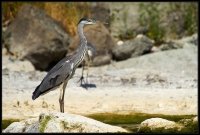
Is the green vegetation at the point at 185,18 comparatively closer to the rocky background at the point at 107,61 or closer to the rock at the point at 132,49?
the rocky background at the point at 107,61

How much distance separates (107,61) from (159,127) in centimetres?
1017

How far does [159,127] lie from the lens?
1061 cm

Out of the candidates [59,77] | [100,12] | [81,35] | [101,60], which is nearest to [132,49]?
[101,60]

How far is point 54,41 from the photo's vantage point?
20.2 m

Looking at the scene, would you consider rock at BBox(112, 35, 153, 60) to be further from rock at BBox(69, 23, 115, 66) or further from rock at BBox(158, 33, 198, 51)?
rock at BBox(158, 33, 198, 51)

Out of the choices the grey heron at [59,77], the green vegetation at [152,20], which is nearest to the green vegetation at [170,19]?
the green vegetation at [152,20]

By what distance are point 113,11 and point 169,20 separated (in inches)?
75.2

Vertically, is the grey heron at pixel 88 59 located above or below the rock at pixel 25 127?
above

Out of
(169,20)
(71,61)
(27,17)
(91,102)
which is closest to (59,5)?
(27,17)

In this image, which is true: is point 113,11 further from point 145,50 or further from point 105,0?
point 145,50

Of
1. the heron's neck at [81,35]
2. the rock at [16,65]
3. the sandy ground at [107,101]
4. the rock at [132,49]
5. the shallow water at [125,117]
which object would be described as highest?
the rock at [132,49]

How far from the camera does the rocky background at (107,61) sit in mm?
14201

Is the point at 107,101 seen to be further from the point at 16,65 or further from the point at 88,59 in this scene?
the point at 16,65

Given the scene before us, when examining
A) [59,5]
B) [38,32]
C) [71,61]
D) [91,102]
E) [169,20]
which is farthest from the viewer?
[169,20]
